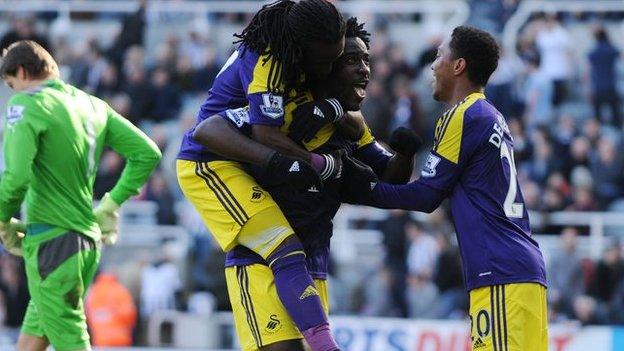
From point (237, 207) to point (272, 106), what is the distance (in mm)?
582

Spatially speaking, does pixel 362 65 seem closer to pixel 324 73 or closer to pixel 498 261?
pixel 324 73

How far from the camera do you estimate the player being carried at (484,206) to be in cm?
690

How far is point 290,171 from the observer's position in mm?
6684

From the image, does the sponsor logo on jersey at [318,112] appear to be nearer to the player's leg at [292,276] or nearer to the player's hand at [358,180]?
the player's hand at [358,180]

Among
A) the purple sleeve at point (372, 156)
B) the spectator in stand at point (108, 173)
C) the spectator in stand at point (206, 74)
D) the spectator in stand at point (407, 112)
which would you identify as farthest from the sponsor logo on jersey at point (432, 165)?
the spectator in stand at point (206, 74)

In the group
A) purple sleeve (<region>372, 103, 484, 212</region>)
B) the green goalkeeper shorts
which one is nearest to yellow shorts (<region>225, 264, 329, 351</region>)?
purple sleeve (<region>372, 103, 484, 212</region>)

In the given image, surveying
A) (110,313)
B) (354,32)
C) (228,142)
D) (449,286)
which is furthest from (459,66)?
(110,313)

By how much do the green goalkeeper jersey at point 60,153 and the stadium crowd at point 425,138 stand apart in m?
6.45

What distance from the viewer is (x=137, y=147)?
8.48 m

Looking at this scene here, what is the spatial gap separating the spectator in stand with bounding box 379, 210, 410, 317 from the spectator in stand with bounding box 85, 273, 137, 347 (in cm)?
284

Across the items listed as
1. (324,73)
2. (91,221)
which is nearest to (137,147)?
(91,221)

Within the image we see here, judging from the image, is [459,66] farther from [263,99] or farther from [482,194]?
[263,99]

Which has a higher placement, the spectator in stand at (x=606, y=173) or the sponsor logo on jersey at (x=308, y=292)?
the sponsor logo on jersey at (x=308, y=292)

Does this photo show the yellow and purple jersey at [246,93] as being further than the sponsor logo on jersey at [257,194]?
No
